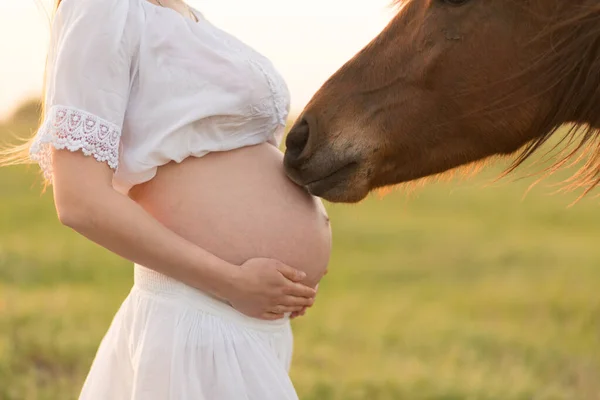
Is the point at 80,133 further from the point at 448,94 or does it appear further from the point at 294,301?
the point at 448,94

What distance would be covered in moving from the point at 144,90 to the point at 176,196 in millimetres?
224

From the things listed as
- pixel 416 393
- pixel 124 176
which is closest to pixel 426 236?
pixel 416 393

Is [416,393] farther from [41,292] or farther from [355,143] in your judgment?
[41,292]

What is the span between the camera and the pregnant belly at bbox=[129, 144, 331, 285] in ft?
5.87

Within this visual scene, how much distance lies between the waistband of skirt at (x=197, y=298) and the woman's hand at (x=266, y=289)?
22 mm


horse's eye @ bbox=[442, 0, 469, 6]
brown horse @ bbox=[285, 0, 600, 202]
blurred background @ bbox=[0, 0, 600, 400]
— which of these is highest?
horse's eye @ bbox=[442, 0, 469, 6]

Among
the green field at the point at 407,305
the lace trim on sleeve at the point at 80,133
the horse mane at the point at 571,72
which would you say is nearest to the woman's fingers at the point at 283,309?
the lace trim on sleeve at the point at 80,133

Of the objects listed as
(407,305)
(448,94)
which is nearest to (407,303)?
(407,305)

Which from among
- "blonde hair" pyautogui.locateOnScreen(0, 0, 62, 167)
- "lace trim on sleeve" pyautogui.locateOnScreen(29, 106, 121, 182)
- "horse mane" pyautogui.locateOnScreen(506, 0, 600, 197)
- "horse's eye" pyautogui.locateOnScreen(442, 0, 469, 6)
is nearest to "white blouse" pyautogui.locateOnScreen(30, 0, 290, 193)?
"lace trim on sleeve" pyautogui.locateOnScreen(29, 106, 121, 182)

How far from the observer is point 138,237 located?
167 cm

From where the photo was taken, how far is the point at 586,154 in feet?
7.43

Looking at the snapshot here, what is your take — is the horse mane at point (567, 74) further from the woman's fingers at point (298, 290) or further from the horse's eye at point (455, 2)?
the woman's fingers at point (298, 290)

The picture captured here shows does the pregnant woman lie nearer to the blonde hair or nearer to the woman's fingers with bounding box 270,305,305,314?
the woman's fingers with bounding box 270,305,305,314

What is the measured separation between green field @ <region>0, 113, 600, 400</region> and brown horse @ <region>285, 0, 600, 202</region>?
27 centimetres
